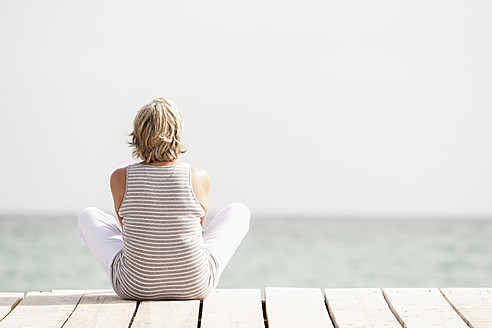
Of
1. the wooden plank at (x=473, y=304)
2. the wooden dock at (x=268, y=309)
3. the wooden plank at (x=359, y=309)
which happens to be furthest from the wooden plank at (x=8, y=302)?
the wooden plank at (x=473, y=304)

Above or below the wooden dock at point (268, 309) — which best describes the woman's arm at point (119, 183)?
above

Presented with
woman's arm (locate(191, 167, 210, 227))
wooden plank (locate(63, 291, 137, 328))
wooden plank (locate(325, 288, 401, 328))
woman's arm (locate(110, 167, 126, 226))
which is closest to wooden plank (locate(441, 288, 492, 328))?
wooden plank (locate(325, 288, 401, 328))

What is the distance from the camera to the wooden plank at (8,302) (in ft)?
9.07

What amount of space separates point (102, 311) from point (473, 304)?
4.77 ft

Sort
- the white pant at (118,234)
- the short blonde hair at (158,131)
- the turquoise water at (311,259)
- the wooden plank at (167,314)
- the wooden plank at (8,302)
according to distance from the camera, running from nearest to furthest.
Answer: the wooden plank at (167,314), the wooden plank at (8,302), the short blonde hair at (158,131), the white pant at (118,234), the turquoise water at (311,259)

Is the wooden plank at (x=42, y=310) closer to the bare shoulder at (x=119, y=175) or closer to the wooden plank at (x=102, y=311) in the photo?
the wooden plank at (x=102, y=311)

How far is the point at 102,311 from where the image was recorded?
108 inches

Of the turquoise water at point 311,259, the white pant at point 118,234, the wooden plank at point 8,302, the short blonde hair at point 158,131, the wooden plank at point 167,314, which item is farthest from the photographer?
the turquoise water at point 311,259

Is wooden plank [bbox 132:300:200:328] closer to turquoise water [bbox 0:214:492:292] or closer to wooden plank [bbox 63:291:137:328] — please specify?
wooden plank [bbox 63:291:137:328]

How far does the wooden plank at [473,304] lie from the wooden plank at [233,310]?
763 mm

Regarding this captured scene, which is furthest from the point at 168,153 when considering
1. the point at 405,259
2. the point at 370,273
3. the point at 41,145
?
the point at 41,145

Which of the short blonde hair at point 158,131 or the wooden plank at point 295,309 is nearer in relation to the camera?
the wooden plank at point 295,309

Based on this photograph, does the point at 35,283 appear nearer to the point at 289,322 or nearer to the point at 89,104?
the point at 289,322

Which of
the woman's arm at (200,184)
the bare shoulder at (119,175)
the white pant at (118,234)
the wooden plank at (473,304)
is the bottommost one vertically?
the wooden plank at (473,304)
